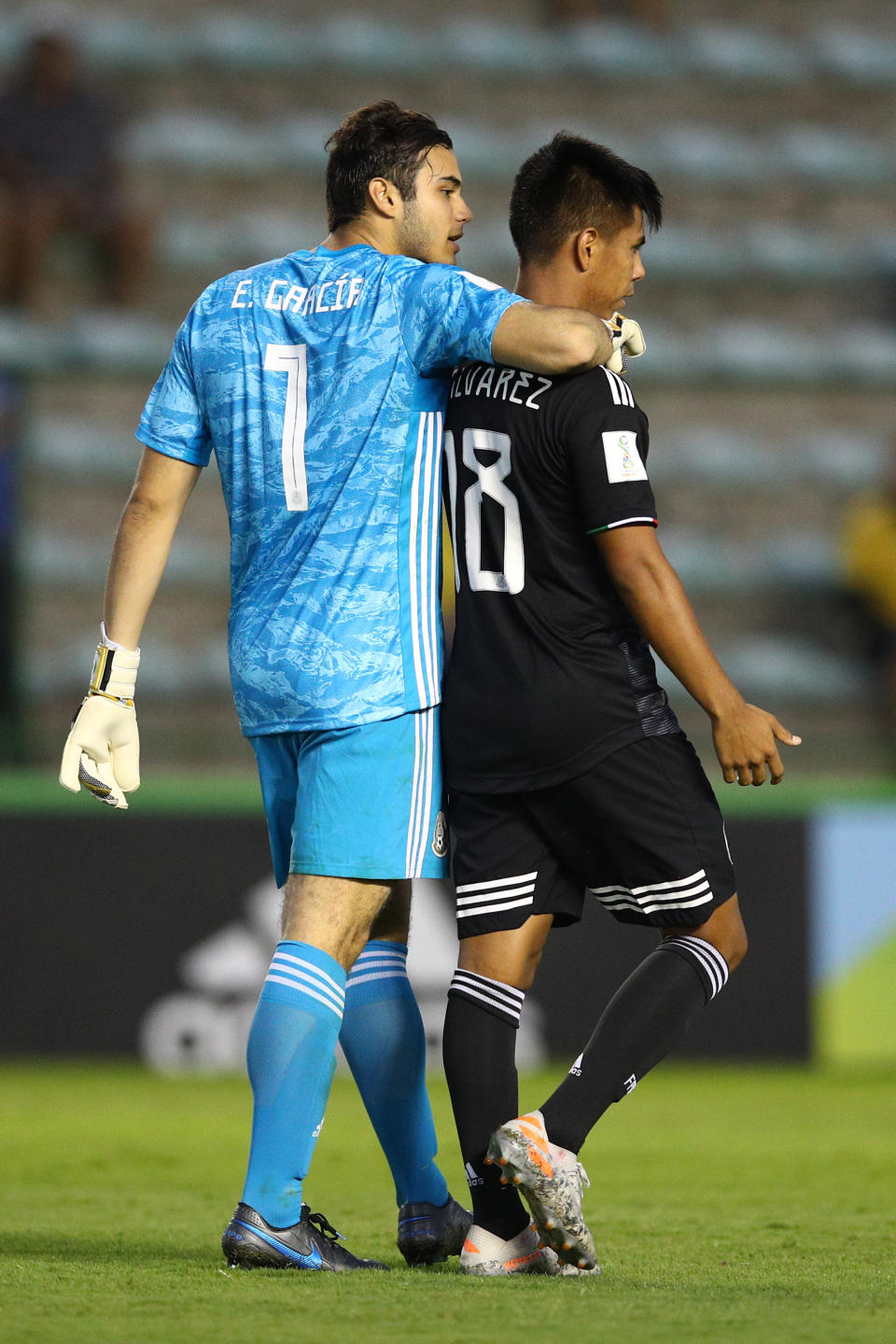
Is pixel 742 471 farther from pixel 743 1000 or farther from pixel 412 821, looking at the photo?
pixel 412 821

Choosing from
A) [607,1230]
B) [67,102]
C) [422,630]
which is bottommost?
[607,1230]

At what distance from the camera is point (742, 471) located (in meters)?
9.41

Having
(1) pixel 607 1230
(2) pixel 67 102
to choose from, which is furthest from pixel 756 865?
(2) pixel 67 102

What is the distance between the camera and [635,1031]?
118 inches

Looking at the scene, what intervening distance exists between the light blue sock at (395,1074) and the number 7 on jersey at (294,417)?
82 cm

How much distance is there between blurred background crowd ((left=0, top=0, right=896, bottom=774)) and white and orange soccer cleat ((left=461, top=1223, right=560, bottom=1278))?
475 cm

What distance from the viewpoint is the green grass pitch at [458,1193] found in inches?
97.1

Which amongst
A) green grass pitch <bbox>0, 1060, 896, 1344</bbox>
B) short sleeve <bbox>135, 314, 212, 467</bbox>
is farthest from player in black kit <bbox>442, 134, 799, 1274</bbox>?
short sleeve <bbox>135, 314, 212, 467</bbox>

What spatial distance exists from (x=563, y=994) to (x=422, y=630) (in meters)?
3.55

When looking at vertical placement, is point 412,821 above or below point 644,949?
above

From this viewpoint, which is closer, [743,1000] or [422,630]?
[422,630]

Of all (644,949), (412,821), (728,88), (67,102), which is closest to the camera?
(412,821)

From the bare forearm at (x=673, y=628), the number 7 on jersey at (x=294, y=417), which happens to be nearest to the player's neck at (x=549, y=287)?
the number 7 on jersey at (x=294, y=417)

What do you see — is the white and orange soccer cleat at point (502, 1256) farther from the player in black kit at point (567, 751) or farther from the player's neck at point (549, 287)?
the player's neck at point (549, 287)
